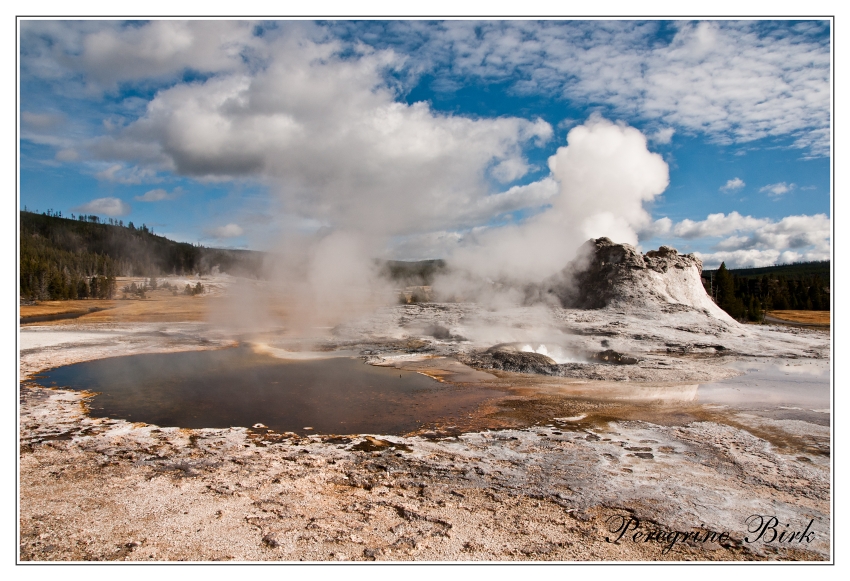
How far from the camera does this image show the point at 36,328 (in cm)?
1722

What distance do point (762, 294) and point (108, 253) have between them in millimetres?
88038

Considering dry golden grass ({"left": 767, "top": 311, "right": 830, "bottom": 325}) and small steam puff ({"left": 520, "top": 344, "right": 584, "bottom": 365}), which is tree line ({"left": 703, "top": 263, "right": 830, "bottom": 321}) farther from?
small steam puff ({"left": 520, "top": 344, "right": 584, "bottom": 365})

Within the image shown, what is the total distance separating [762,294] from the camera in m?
38.8

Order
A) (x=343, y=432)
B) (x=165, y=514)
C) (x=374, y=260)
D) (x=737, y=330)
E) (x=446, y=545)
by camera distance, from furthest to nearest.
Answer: (x=374, y=260) < (x=737, y=330) < (x=343, y=432) < (x=165, y=514) < (x=446, y=545)

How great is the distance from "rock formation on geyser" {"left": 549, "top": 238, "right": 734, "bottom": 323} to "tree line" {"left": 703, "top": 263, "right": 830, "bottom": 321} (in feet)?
32.5

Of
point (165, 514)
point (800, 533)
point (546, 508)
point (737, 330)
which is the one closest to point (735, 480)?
point (800, 533)

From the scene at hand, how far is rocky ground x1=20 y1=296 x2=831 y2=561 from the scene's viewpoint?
344cm

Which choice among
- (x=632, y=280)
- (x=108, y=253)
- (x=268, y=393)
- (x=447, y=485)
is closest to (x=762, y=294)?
(x=632, y=280)

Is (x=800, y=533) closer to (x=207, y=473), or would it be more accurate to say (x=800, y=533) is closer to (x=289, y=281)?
(x=207, y=473)

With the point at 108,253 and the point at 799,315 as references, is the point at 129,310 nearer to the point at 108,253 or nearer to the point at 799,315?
the point at 799,315

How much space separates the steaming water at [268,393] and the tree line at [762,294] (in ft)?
83.2

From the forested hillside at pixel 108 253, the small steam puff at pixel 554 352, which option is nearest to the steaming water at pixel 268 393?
the small steam puff at pixel 554 352

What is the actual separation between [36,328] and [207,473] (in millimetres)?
17598

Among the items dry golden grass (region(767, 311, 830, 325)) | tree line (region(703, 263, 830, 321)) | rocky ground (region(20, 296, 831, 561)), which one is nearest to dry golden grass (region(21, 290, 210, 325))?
rocky ground (region(20, 296, 831, 561))
